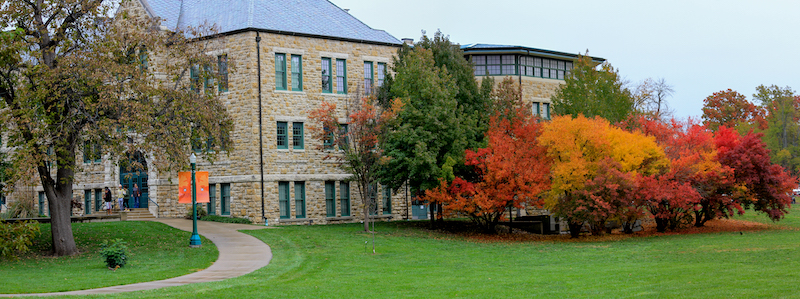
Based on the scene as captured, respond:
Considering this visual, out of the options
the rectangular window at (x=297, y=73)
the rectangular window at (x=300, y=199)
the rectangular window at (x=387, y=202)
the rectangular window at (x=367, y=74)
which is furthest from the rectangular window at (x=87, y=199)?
the rectangular window at (x=367, y=74)

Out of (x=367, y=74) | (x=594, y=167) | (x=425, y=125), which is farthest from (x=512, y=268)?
(x=367, y=74)

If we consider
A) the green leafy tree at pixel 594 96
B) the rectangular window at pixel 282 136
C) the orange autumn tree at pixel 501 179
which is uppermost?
the green leafy tree at pixel 594 96

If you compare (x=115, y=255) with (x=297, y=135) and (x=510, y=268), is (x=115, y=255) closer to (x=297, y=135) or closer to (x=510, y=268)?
(x=510, y=268)

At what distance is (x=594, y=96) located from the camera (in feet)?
123

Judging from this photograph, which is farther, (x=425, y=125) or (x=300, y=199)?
(x=300, y=199)

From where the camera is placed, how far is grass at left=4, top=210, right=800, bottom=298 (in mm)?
14023

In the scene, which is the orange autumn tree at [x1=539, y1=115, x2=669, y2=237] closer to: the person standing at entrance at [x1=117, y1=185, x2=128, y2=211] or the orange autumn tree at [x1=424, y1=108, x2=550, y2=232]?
the orange autumn tree at [x1=424, y1=108, x2=550, y2=232]

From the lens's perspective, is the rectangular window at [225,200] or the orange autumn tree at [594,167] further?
the rectangular window at [225,200]

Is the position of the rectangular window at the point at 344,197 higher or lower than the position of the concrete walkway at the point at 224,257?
higher

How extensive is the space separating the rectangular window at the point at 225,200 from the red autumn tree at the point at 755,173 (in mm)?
23276

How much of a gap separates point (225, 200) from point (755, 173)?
83.0 ft

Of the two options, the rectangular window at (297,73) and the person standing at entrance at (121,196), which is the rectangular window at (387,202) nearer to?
the rectangular window at (297,73)

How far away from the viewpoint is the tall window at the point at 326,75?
35156mm

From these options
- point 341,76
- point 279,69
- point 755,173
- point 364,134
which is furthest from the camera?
point 341,76
